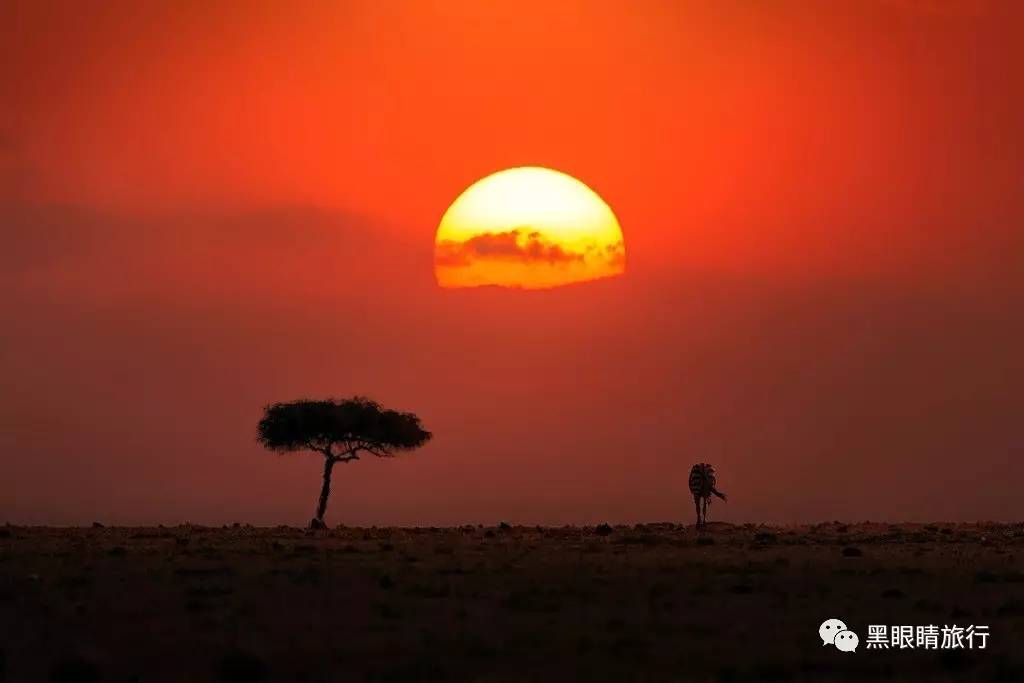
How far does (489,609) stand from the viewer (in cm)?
3909

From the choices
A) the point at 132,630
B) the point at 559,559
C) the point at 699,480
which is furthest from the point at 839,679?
the point at 699,480

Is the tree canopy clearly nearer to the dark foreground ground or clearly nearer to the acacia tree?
the acacia tree

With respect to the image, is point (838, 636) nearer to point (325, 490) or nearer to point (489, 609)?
point (489, 609)

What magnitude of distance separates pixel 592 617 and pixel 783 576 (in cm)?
1055

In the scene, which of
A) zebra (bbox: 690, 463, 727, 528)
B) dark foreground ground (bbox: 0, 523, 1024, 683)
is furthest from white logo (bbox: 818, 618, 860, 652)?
zebra (bbox: 690, 463, 727, 528)

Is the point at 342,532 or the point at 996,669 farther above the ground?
the point at 342,532

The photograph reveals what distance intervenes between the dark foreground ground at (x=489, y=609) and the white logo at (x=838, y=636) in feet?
0.94

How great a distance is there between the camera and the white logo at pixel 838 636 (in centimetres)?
3334

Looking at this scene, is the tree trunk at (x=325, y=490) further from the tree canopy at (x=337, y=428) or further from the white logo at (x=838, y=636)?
the white logo at (x=838, y=636)

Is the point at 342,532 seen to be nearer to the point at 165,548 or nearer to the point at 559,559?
the point at 165,548

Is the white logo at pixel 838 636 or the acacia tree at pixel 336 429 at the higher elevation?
the acacia tree at pixel 336 429

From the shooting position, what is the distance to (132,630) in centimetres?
3569

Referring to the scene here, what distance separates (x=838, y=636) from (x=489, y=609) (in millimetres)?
8947

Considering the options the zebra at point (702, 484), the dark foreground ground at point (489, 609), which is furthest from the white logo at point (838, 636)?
the zebra at point (702, 484)
